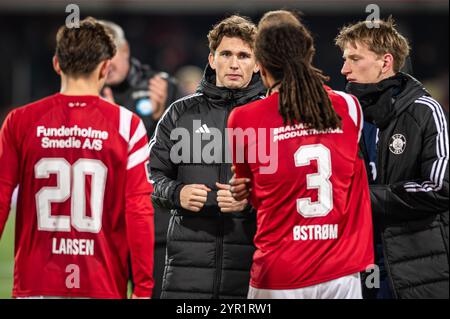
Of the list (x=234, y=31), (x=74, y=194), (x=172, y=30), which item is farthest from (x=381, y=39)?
(x=172, y=30)

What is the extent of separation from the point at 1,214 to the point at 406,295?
2086 millimetres

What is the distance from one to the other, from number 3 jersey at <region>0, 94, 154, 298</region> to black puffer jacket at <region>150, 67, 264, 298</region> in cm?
56

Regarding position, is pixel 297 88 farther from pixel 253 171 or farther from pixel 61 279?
pixel 61 279

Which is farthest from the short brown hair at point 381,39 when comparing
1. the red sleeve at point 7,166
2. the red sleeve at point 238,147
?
the red sleeve at point 7,166

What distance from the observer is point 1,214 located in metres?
4.09

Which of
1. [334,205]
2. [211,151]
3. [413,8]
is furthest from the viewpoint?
[413,8]

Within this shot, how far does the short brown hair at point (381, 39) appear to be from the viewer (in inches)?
189

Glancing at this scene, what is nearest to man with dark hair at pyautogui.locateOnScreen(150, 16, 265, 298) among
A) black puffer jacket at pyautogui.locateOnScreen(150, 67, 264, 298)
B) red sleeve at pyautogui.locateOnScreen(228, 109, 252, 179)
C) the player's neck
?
black puffer jacket at pyautogui.locateOnScreen(150, 67, 264, 298)

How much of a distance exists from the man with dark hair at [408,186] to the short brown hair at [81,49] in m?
1.40

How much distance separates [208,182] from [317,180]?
0.94 metres

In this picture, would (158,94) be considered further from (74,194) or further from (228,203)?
(74,194)
